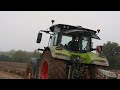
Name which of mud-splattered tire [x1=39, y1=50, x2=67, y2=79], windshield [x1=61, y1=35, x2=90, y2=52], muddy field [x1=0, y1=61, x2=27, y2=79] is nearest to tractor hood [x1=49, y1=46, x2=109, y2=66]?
mud-splattered tire [x1=39, y1=50, x2=67, y2=79]

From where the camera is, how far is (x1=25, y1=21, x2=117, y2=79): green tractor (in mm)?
7801

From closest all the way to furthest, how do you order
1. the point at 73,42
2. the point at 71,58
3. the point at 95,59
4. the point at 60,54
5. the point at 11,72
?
the point at 60,54, the point at 71,58, the point at 95,59, the point at 73,42, the point at 11,72

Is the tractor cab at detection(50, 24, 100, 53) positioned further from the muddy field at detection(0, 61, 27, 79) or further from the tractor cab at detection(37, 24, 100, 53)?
the muddy field at detection(0, 61, 27, 79)

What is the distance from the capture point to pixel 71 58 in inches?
318

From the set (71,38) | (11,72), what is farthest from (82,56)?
(11,72)

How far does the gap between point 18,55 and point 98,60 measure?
37061 millimetres

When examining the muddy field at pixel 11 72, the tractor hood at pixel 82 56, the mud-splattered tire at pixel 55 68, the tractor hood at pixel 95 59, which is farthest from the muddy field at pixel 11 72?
the tractor hood at pixel 95 59

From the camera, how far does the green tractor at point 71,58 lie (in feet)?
25.6

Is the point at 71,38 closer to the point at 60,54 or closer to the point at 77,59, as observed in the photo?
the point at 77,59
